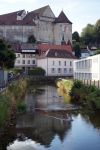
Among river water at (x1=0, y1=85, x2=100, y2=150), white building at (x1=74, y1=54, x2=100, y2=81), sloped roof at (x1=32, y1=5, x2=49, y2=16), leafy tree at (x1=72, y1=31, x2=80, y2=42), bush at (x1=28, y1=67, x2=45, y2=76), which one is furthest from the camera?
leafy tree at (x1=72, y1=31, x2=80, y2=42)

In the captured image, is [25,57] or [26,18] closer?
[25,57]

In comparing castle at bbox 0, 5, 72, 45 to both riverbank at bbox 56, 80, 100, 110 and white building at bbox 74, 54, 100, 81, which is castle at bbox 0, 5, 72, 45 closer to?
white building at bbox 74, 54, 100, 81

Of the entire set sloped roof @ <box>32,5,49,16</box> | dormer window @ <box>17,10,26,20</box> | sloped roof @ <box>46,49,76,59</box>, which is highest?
sloped roof @ <box>32,5,49,16</box>

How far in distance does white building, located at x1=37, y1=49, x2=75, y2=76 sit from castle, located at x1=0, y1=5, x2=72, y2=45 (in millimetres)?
18887

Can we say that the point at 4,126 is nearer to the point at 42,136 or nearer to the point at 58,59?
the point at 42,136

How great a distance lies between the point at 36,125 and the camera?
27828 mm

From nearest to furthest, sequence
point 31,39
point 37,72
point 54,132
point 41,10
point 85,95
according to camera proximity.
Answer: point 54,132, point 85,95, point 37,72, point 31,39, point 41,10

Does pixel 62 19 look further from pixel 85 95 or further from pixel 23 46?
pixel 85 95

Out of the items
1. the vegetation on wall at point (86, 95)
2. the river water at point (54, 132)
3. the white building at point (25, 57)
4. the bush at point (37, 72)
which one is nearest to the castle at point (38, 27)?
the white building at point (25, 57)

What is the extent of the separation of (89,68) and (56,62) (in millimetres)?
40430

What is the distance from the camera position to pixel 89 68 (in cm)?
5328

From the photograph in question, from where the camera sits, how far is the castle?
114m

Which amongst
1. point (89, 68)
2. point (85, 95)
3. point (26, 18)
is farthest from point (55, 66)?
point (85, 95)

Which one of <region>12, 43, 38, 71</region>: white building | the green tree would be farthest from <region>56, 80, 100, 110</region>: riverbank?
the green tree
